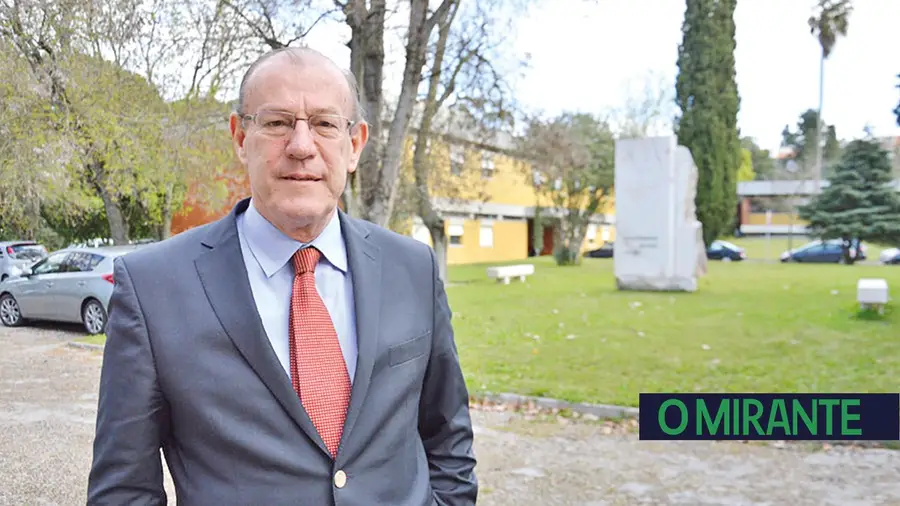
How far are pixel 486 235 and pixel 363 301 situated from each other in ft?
118

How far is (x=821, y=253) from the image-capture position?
34344 millimetres

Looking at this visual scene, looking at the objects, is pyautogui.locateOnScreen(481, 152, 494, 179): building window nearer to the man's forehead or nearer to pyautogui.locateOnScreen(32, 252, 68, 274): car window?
pyautogui.locateOnScreen(32, 252, 68, 274): car window

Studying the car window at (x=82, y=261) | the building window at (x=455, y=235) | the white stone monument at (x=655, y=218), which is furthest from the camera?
the building window at (x=455, y=235)

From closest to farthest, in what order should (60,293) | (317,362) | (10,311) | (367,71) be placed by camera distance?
(317,362) < (367,71) < (10,311) < (60,293)

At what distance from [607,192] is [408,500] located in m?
32.0

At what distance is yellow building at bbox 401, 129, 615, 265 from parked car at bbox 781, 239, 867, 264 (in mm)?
9365

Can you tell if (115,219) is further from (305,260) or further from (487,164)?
(487,164)

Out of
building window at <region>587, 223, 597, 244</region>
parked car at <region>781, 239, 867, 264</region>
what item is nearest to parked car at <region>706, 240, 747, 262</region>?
parked car at <region>781, 239, 867, 264</region>

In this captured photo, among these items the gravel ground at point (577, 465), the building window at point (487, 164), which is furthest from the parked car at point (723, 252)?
the gravel ground at point (577, 465)

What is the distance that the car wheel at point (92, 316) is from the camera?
10375mm

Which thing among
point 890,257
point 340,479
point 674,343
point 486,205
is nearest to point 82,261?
point 674,343

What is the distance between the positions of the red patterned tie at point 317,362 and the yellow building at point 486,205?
15.4 meters

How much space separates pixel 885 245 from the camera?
31.0 m

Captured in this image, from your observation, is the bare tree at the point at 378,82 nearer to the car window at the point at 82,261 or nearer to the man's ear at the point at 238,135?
the car window at the point at 82,261
